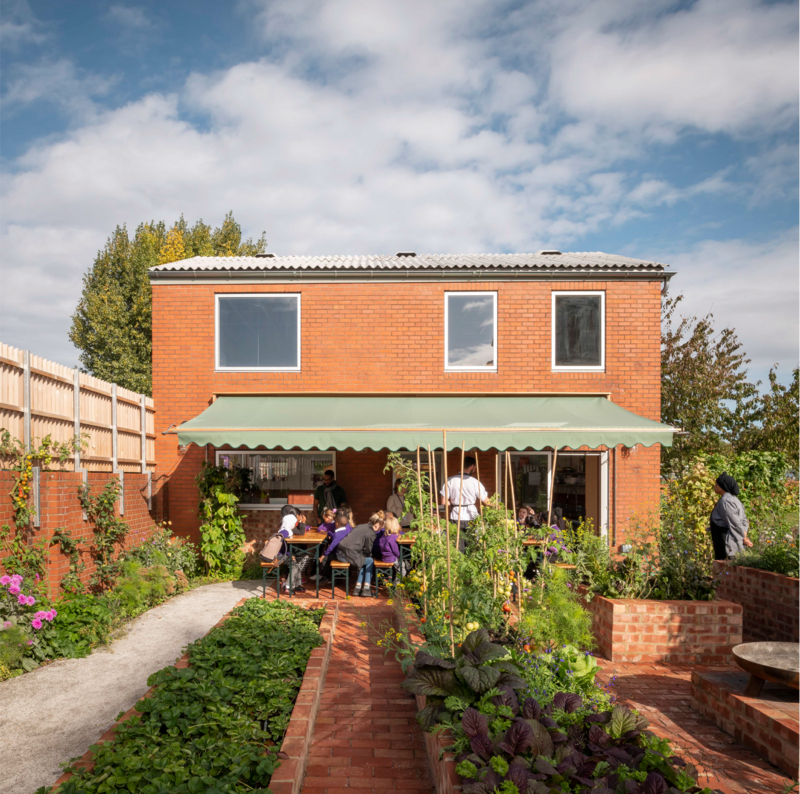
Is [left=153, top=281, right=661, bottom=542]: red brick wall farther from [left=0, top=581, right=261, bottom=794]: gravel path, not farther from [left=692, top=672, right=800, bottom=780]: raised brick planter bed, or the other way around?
[left=692, top=672, right=800, bottom=780]: raised brick planter bed

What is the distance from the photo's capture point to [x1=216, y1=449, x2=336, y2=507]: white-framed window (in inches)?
460

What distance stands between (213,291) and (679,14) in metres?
9.54

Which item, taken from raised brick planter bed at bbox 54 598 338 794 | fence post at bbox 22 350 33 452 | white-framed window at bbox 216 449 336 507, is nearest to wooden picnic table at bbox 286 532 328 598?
white-framed window at bbox 216 449 336 507

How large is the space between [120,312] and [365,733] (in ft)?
87.5

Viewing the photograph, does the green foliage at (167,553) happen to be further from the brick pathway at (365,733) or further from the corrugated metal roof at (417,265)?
the corrugated metal roof at (417,265)

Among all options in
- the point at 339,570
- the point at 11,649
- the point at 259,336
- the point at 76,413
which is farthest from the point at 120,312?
the point at 11,649

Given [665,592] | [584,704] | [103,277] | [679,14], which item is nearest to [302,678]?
[584,704]

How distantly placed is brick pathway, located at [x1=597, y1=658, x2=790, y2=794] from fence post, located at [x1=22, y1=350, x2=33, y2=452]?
7278 millimetres

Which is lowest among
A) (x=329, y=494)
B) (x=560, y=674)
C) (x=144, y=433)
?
(x=560, y=674)

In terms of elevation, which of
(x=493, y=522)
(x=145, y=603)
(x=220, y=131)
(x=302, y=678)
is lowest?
(x=145, y=603)

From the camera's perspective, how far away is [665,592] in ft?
20.6

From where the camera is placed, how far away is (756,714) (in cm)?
400

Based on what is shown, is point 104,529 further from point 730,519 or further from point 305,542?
point 730,519

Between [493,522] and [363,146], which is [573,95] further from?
[493,522]
